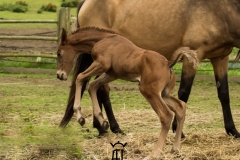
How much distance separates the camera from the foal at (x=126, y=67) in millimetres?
5516

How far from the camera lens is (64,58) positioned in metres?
6.07

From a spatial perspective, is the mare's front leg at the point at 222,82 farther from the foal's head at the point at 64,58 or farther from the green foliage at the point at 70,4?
the green foliage at the point at 70,4

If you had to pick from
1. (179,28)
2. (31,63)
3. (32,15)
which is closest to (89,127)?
(179,28)

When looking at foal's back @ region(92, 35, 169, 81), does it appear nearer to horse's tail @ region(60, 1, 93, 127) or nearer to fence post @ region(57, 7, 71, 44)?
horse's tail @ region(60, 1, 93, 127)

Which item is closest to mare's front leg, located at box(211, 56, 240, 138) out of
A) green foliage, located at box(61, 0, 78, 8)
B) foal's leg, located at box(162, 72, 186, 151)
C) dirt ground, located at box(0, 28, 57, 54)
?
foal's leg, located at box(162, 72, 186, 151)

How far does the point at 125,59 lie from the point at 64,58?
2.34ft

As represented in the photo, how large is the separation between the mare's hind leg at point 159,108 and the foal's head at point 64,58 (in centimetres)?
92

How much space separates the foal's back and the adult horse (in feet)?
3.56

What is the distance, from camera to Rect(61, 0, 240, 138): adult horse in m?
6.96

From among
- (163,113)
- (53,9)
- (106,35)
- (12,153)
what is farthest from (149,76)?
(53,9)

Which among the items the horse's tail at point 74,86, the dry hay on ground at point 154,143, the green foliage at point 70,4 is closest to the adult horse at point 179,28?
the horse's tail at point 74,86

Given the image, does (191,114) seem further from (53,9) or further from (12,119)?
(53,9)

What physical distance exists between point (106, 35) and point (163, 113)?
1106mm

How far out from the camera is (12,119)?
7586 mm
